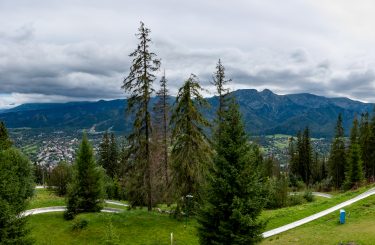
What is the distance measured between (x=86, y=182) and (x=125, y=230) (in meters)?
9.59

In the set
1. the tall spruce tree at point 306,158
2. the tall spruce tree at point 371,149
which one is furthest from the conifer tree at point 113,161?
the tall spruce tree at point 371,149

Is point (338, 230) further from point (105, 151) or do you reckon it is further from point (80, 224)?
point (105, 151)

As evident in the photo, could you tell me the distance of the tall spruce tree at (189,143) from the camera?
3122cm

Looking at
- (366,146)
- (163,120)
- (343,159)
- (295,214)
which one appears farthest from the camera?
(343,159)

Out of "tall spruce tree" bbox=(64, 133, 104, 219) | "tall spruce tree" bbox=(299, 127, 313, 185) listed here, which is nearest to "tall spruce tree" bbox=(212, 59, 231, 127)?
"tall spruce tree" bbox=(64, 133, 104, 219)

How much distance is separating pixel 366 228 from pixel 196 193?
45.3 ft

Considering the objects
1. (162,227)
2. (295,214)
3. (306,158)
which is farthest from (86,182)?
(306,158)

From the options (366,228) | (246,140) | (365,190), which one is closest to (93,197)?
(246,140)

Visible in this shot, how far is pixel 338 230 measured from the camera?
82.2 ft

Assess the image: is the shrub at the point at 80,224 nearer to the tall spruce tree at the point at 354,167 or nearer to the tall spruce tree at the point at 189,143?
the tall spruce tree at the point at 189,143

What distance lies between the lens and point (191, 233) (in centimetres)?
3016

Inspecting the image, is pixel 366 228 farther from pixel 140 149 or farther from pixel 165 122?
pixel 165 122

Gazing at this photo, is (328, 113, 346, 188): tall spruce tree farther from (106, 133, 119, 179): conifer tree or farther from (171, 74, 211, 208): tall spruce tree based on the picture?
(171, 74, 211, 208): tall spruce tree

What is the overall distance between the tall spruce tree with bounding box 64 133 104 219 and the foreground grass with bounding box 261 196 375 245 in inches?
811
